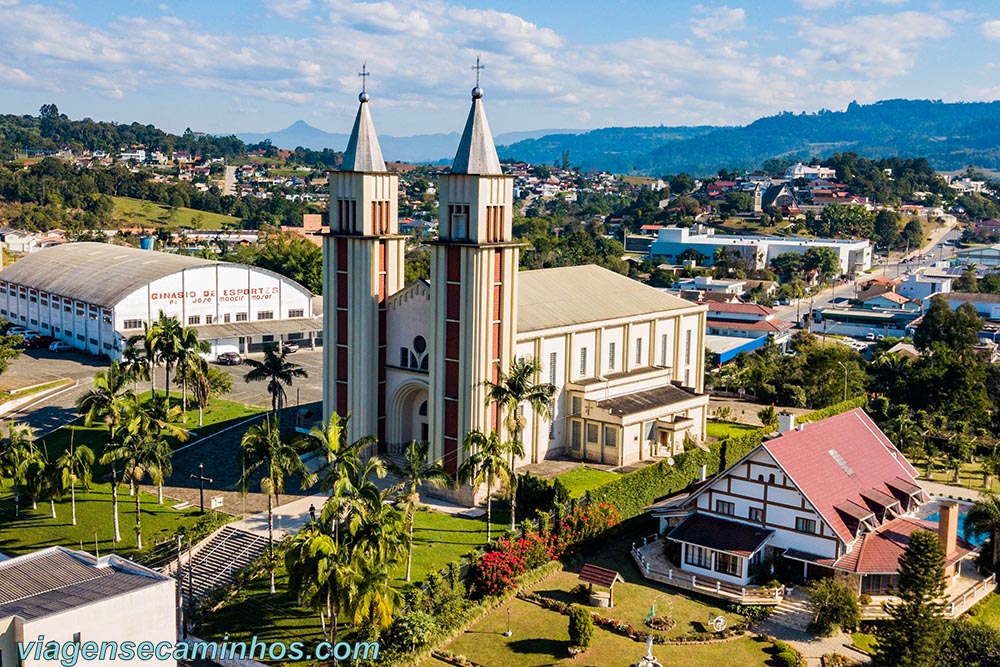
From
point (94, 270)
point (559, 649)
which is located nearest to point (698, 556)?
point (559, 649)

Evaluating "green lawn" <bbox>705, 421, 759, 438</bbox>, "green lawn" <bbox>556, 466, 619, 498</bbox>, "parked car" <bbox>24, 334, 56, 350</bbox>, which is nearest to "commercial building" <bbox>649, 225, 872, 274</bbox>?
"green lawn" <bbox>705, 421, 759, 438</bbox>

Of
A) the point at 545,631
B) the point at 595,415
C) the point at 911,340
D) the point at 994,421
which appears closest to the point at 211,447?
the point at 595,415

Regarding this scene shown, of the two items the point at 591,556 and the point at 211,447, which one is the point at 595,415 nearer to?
the point at 591,556

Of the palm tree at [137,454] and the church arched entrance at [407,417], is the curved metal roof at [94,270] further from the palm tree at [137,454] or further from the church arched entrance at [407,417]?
the palm tree at [137,454]

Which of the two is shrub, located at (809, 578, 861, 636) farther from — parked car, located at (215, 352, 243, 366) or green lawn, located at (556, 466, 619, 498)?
parked car, located at (215, 352, 243, 366)

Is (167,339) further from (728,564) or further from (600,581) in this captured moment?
(728,564)
